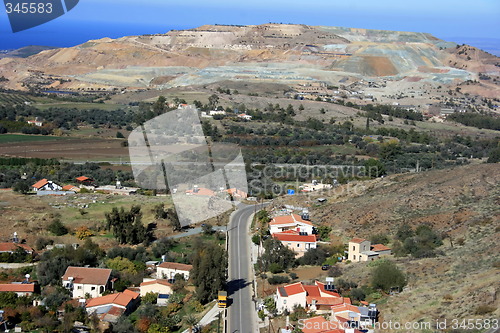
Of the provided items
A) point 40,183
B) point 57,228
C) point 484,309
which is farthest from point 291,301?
point 40,183

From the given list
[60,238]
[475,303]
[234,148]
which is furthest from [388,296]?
[234,148]

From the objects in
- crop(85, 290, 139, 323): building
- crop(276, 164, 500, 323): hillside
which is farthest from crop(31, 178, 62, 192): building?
crop(85, 290, 139, 323): building

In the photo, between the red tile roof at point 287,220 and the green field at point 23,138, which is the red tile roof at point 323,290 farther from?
the green field at point 23,138

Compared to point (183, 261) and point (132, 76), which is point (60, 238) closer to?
point (183, 261)

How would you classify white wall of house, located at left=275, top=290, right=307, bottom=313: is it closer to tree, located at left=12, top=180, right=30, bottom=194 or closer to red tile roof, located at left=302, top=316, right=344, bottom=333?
red tile roof, located at left=302, top=316, right=344, bottom=333

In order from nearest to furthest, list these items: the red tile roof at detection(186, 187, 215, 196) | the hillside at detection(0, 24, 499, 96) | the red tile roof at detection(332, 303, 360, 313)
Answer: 1. the red tile roof at detection(332, 303, 360, 313)
2. the red tile roof at detection(186, 187, 215, 196)
3. the hillside at detection(0, 24, 499, 96)

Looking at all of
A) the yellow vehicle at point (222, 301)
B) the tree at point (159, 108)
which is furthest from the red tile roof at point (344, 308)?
the tree at point (159, 108)

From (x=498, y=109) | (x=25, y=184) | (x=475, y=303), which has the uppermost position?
(x=475, y=303)
